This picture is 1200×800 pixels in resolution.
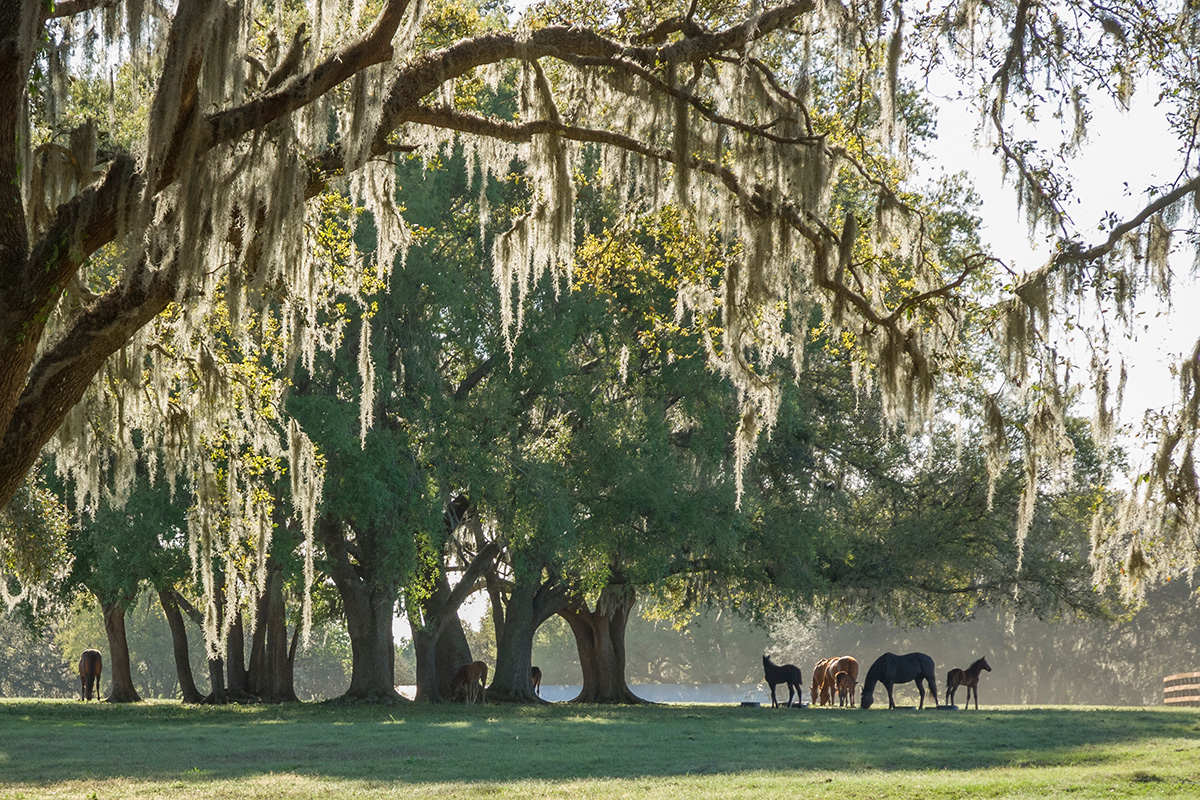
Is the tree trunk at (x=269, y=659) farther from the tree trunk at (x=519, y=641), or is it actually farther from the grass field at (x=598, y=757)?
the grass field at (x=598, y=757)

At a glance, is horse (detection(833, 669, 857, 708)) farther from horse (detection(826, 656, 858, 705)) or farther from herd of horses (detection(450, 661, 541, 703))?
herd of horses (detection(450, 661, 541, 703))

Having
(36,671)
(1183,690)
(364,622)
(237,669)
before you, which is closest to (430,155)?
(364,622)

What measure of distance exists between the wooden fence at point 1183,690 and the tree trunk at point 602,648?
13181 mm

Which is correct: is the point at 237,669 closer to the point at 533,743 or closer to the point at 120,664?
the point at 120,664

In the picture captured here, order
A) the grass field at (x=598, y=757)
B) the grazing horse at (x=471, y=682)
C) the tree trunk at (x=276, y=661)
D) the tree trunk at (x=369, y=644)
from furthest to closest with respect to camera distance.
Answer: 1. the tree trunk at (x=276, y=661)
2. the grazing horse at (x=471, y=682)
3. the tree trunk at (x=369, y=644)
4. the grass field at (x=598, y=757)

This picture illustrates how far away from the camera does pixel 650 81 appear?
292 inches

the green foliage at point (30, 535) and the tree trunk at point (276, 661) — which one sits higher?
the green foliage at point (30, 535)

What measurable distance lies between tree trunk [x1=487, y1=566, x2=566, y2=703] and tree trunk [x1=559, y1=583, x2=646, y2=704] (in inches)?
32.7

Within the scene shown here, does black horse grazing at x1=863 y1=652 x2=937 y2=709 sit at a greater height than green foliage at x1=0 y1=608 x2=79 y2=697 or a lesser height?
greater

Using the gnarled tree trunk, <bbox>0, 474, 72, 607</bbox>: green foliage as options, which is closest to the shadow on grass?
<bbox>0, 474, 72, 607</bbox>: green foliage

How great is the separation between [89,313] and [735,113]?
15.1 feet

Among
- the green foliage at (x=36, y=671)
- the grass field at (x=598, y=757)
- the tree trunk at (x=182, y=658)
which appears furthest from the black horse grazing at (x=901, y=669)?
the green foliage at (x=36, y=671)

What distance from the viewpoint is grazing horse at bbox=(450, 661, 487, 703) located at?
78.3 ft

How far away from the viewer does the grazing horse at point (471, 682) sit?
78.3ft
